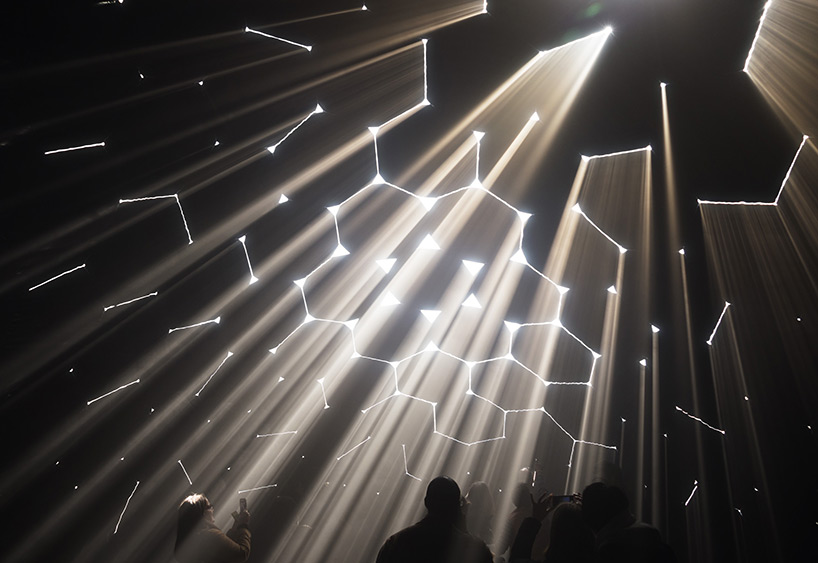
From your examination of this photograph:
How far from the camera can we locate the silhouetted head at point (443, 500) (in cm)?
161

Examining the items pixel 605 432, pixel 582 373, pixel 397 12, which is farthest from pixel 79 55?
pixel 605 432

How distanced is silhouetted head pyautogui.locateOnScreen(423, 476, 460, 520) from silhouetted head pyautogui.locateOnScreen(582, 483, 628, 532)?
0.46 meters

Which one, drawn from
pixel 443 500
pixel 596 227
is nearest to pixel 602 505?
pixel 443 500

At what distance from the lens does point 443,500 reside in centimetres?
162

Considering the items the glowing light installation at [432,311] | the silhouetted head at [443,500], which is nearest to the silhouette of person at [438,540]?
the silhouetted head at [443,500]

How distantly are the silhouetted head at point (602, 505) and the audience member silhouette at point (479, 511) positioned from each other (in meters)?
1.53

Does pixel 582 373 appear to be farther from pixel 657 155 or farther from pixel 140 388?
pixel 140 388

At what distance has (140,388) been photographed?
3.10m

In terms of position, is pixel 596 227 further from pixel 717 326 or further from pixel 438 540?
pixel 438 540

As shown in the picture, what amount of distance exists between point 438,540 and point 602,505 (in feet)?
1.93

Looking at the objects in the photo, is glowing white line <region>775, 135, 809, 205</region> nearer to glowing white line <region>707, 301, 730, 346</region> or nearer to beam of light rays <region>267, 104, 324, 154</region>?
glowing white line <region>707, 301, 730, 346</region>

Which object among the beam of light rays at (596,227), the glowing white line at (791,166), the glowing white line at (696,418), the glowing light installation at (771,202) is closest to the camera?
the glowing white line at (791,166)

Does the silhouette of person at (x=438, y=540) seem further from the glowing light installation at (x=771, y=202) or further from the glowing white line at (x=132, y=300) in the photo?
the glowing light installation at (x=771, y=202)

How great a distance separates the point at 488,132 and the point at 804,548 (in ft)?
13.0
